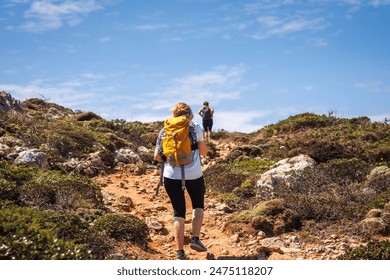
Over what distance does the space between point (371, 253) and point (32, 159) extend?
9553 mm

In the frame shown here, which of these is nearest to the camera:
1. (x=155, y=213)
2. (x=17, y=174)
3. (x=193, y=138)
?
(x=193, y=138)

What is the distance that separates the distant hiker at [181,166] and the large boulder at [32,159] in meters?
7.19

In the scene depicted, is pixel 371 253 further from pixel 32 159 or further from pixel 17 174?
pixel 32 159

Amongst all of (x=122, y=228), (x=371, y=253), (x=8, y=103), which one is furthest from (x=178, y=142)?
Result: (x=8, y=103)

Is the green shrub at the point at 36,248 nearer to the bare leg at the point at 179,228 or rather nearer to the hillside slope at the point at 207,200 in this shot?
the hillside slope at the point at 207,200

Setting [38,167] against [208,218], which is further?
[38,167]

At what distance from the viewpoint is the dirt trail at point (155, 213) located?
807 centimetres

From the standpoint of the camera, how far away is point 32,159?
1312 centimetres

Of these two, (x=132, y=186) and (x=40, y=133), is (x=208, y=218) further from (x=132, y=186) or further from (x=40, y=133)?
(x=40, y=133)

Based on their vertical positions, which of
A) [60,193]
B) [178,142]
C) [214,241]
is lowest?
[214,241]

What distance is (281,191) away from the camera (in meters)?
11.1

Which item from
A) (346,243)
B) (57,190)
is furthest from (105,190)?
(346,243)

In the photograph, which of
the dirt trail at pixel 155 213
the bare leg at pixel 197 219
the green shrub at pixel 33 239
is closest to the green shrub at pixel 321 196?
the dirt trail at pixel 155 213

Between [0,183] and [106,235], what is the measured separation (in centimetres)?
295
